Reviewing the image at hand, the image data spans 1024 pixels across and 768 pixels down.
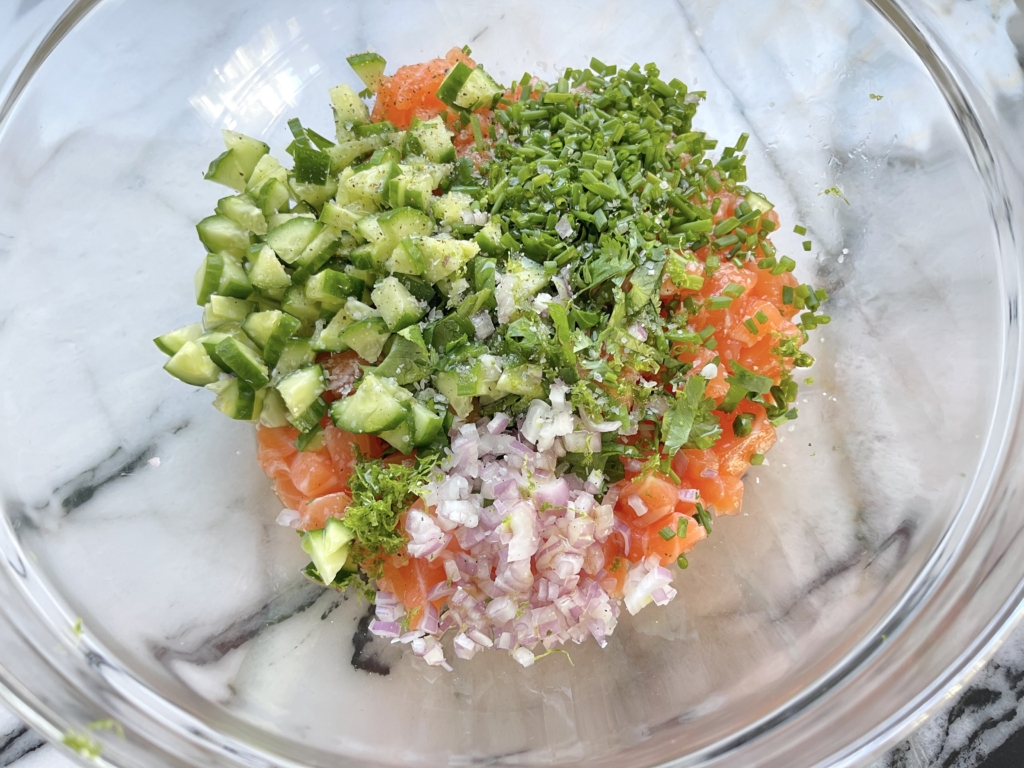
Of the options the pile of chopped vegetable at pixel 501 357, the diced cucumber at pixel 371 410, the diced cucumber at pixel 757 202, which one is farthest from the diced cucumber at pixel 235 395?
the diced cucumber at pixel 757 202

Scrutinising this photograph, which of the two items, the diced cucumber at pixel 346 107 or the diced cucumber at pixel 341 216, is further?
the diced cucumber at pixel 346 107

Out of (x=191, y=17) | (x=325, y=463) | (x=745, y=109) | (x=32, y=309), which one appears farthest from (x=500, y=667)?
(x=191, y=17)

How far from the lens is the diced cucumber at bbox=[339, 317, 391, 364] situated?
4.31 feet

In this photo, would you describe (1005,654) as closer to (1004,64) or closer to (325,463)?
(1004,64)

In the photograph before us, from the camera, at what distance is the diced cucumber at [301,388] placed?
1302mm

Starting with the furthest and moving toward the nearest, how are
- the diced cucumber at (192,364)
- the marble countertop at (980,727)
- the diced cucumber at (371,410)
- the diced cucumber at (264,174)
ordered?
the marble countertop at (980,727)
the diced cucumber at (264,174)
the diced cucumber at (192,364)
the diced cucumber at (371,410)

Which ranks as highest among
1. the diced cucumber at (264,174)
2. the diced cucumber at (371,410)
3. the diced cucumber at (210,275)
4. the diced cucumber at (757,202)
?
the diced cucumber at (264,174)

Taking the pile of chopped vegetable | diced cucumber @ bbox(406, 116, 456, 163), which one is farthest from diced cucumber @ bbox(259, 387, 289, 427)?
diced cucumber @ bbox(406, 116, 456, 163)

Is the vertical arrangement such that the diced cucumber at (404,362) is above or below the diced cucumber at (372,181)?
below

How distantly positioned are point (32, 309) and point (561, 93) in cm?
132

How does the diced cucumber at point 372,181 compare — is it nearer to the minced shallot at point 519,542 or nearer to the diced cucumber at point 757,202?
the minced shallot at point 519,542

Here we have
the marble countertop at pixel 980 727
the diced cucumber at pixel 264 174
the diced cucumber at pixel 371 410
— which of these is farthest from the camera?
the marble countertop at pixel 980 727

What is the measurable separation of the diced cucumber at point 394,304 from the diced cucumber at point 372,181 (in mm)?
199

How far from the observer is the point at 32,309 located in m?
1.59
